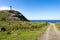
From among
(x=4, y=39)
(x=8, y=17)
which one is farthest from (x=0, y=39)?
(x=8, y=17)

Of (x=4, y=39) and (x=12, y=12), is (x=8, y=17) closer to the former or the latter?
(x=12, y=12)

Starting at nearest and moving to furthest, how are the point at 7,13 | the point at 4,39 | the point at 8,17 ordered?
the point at 4,39, the point at 8,17, the point at 7,13

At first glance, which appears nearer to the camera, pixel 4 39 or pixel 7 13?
pixel 4 39

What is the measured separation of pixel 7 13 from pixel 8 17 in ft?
24.7

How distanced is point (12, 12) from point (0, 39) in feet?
269

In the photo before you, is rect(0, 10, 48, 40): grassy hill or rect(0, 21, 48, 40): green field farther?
rect(0, 10, 48, 40): grassy hill

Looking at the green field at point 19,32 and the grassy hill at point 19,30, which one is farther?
the grassy hill at point 19,30

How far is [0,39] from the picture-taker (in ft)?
79.4

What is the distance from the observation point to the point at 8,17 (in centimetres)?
9581

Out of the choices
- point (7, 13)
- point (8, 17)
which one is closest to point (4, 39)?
point (8, 17)

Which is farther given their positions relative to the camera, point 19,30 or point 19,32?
point 19,30

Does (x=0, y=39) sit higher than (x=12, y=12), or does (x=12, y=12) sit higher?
(x=12, y=12)

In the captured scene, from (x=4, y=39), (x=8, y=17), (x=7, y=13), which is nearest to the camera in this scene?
(x=4, y=39)

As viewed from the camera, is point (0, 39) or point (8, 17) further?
point (8, 17)
